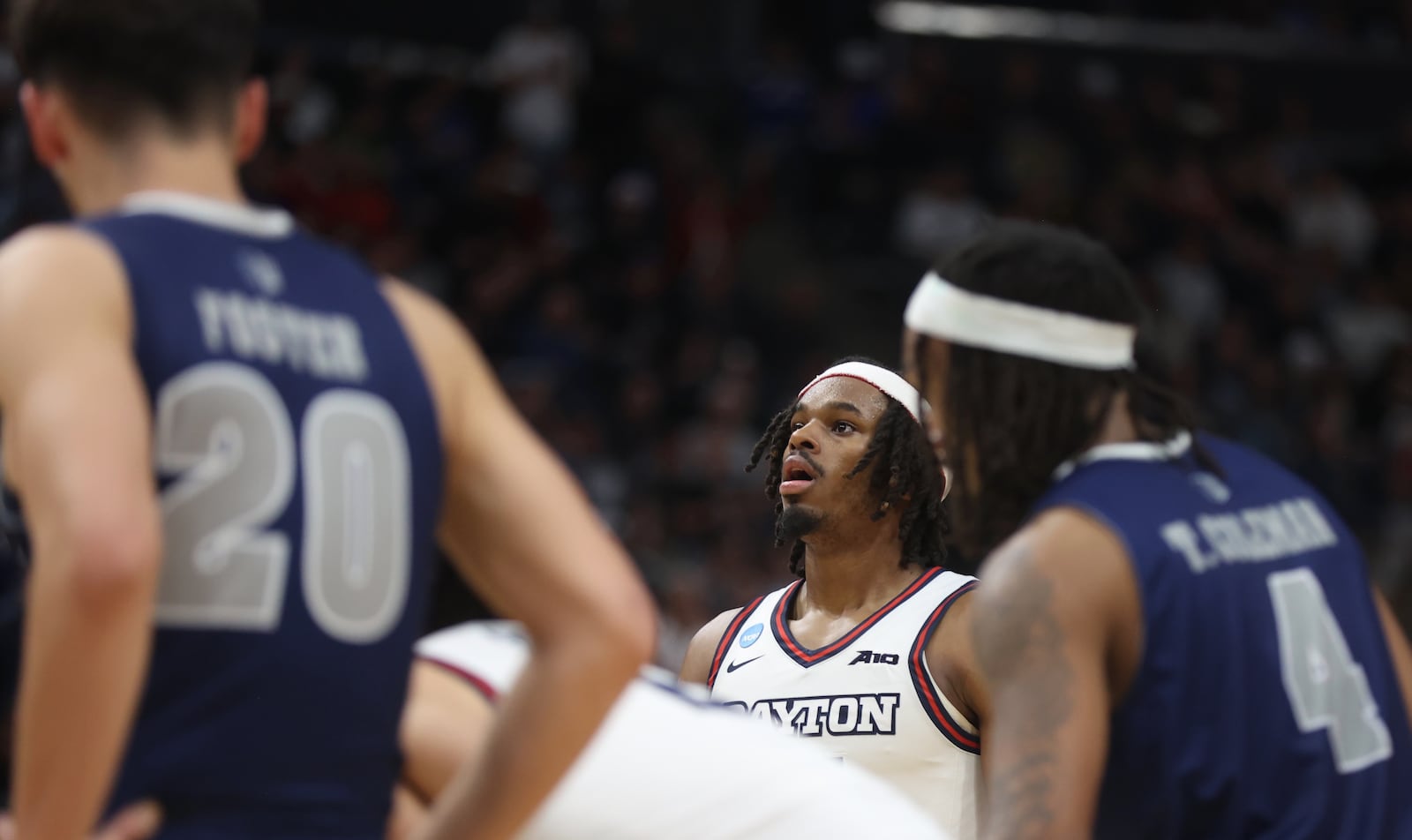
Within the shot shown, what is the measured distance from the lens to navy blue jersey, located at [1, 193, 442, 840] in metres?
1.94

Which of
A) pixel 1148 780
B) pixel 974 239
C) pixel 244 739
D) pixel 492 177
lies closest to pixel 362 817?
pixel 244 739

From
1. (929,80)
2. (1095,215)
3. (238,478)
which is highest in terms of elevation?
(238,478)

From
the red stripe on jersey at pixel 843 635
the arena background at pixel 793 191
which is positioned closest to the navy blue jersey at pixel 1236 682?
the red stripe on jersey at pixel 843 635

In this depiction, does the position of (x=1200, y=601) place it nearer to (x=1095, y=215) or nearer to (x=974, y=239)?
(x=974, y=239)

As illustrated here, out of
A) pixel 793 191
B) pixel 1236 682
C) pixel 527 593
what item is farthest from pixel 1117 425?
Result: pixel 793 191

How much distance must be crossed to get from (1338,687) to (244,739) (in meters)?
1.72

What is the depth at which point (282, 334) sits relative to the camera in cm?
204

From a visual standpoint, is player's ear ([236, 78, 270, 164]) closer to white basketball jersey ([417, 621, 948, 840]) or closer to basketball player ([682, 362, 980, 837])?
white basketball jersey ([417, 621, 948, 840])

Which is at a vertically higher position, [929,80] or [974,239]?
[974,239]

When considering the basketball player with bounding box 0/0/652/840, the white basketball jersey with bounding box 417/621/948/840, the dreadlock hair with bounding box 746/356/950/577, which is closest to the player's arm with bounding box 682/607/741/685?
the dreadlock hair with bounding box 746/356/950/577

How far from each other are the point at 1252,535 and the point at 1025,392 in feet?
1.39

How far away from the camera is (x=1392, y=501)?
12453mm

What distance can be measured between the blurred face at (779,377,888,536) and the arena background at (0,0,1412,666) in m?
5.06

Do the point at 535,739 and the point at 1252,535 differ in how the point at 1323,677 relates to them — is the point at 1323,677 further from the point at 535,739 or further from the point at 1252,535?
the point at 535,739
